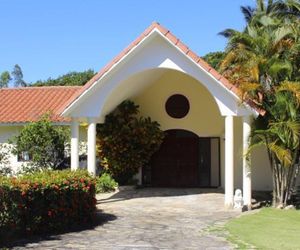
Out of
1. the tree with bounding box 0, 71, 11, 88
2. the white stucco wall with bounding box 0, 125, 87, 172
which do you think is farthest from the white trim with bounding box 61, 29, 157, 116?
the tree with bounding box 0, 71, 11, 88

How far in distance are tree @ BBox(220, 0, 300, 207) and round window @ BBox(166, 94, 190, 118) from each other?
16.9 ft

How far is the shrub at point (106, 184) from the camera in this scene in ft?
67.3

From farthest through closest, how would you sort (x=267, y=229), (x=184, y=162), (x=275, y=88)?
(x=184, y=162), (x=275, y=88), (x=267, y=229)

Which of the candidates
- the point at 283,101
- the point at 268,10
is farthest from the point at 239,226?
the point at 268,10

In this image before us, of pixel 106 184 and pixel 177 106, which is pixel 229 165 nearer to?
pixel 106 184

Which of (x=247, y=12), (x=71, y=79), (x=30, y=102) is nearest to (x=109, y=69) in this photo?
(x=30, y=102)

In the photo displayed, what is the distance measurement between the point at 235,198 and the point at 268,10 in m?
20.3

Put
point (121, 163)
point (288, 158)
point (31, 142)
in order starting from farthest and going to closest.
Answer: point (121, 163) < point (31, 142) < point (288, 158)

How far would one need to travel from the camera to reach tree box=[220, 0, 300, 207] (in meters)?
15.7

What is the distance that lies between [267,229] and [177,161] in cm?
1038

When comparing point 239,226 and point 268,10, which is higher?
point 268,10

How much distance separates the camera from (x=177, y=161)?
75.9ft

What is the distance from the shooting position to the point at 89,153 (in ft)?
58.8

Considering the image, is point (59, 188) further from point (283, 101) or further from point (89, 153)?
point (283, 101)
